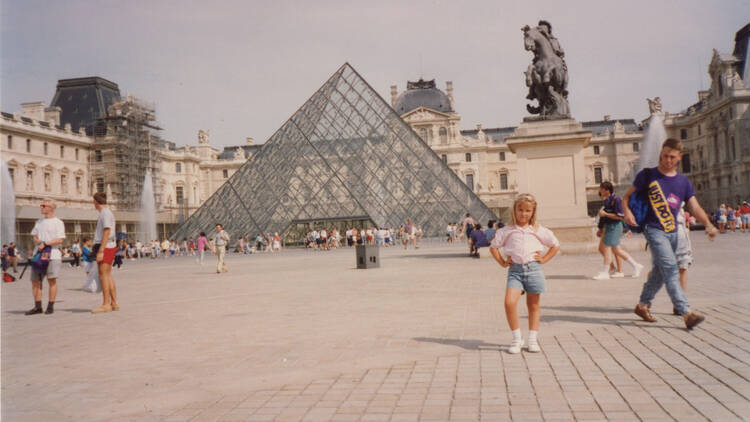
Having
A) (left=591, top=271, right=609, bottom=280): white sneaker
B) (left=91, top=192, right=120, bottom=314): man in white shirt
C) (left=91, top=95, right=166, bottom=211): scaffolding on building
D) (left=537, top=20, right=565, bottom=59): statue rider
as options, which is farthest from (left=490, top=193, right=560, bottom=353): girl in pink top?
(left=91, top=95, right=166, bottom=211): scaffolding on building

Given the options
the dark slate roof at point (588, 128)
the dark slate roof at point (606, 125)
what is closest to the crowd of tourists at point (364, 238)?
the dark slate roof at point (588, 128)

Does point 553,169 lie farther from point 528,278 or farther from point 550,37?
point 528,278

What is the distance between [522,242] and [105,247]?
184 inches

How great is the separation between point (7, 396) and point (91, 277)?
3972 mm

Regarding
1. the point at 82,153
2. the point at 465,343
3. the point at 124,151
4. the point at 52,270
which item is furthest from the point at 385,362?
the point at 82,153

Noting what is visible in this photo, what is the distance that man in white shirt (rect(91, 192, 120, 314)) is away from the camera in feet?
21.2

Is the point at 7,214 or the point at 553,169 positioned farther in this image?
the point at 7,214

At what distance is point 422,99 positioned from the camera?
2741 inches

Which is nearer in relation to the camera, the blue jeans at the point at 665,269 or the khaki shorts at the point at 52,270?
the blue jeans at the point at 665,269

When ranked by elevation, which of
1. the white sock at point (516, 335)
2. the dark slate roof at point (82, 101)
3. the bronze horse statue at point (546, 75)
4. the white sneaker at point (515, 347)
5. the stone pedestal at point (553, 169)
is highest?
the dark slate roof at point (82, 101)

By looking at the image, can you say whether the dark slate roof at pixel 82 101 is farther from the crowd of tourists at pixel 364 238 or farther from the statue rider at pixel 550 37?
the statue rider at pixel 550 37

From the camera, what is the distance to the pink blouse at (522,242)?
3.78 metres

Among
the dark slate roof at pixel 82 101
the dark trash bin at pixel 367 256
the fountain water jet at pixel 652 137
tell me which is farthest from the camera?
the fountain water jet at pixel 652 137

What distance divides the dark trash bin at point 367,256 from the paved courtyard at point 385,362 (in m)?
5.19
